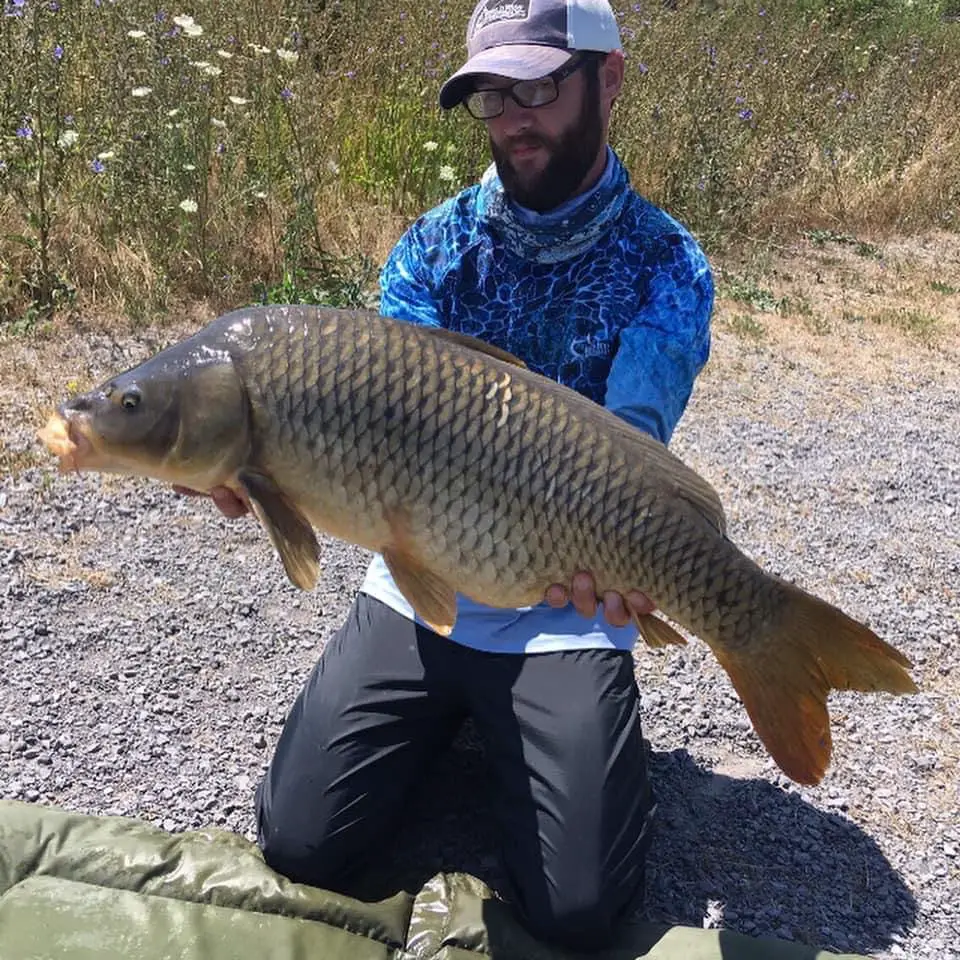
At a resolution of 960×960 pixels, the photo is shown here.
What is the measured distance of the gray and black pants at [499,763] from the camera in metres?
1.71

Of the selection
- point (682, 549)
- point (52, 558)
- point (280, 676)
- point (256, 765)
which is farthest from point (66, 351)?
point (682, 549)

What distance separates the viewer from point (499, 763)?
1.87 metres

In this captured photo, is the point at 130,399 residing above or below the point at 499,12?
below

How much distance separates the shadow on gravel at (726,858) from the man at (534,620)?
99mm

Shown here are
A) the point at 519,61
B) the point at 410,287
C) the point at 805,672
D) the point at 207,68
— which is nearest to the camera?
the point at 805,672

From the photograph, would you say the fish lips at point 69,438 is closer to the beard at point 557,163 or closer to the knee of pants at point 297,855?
the knee of pants at point 297,855

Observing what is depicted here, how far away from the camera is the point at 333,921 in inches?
66.9

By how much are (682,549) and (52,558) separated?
1.70m

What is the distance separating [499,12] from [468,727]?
→ 1378 mm

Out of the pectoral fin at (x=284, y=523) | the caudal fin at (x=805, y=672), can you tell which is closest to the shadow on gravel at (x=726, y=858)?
the caudal fin at (x=805, y=672)

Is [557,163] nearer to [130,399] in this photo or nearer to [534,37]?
[534,37]

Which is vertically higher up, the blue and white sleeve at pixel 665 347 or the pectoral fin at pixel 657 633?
the blue and white sleeve at pixel 665 347

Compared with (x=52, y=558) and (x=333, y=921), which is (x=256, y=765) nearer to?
(x=333, y=921)

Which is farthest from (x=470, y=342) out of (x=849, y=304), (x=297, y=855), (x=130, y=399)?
(x=849, y=304)
